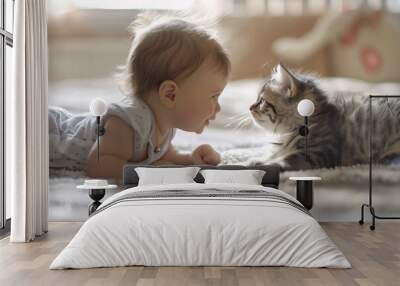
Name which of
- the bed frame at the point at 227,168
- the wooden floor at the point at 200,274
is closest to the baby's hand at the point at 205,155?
the bed frame at the point at 227,168

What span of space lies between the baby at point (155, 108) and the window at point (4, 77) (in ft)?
3.23

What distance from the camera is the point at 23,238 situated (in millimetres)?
6695

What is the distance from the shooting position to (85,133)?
842 cm

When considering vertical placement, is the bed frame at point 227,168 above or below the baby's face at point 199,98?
below

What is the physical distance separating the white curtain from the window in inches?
17.6

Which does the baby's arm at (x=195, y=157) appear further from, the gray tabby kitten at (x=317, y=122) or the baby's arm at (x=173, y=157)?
the gray tabby kitten at (x=317, y=122)

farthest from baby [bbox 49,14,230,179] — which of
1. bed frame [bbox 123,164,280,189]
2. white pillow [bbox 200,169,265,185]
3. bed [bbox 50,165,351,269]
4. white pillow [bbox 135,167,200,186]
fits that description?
bed [bbox 50,165,351,269]

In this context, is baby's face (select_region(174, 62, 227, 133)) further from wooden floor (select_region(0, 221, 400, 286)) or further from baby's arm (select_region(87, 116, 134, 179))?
wooden floor (select_region(0, 221, 400, 286))

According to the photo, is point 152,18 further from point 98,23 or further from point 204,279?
point 204,279

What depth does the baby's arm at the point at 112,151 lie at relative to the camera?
8.32 meters

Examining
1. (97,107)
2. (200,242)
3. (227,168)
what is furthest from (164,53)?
(200,242)

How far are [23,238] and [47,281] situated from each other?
216 cm

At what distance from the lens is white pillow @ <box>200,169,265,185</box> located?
297 inches

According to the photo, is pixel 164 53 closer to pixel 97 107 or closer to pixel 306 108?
pixel 97 107
